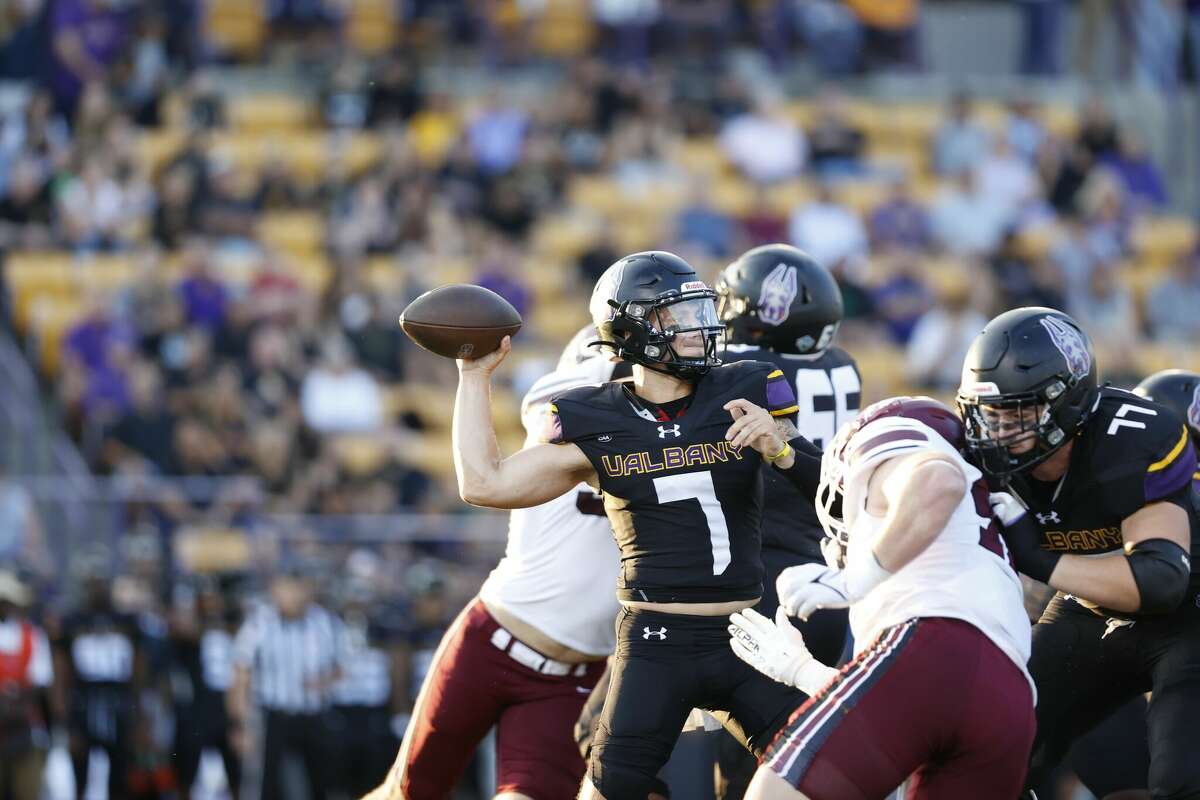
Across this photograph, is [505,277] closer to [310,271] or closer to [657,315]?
[310,271]

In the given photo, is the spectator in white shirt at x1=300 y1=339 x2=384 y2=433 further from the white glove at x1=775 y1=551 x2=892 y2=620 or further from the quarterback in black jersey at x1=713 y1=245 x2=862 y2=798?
the white glove at x1=775 y1=551 x2=892 y2=620

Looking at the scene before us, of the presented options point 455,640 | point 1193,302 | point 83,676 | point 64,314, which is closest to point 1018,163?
point 1193,302

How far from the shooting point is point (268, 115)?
15.8 m

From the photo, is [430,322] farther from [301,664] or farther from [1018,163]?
[1018,163]

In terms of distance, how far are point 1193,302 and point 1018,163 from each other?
77.9 inches

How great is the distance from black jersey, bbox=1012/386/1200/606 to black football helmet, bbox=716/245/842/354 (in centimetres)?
118

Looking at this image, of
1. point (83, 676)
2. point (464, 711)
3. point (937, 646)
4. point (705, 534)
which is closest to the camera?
point (937, 646)

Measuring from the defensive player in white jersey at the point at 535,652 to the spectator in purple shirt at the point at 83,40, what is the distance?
9662mm

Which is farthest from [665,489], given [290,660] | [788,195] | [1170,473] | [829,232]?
[788,195]

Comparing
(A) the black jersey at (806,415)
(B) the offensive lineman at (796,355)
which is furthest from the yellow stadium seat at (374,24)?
(A) the black jersey at (806,415)

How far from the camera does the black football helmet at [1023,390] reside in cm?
566

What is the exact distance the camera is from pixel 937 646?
5121 mm

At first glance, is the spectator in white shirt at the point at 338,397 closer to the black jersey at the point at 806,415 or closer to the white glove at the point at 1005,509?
the black jersey at the point at 806,415

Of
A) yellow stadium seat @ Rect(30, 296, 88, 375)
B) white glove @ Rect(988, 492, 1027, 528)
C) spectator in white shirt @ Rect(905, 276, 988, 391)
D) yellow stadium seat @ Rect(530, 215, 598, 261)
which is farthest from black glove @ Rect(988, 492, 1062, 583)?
yellow stadium seat @ Rect(530, 215, 598, 261)
